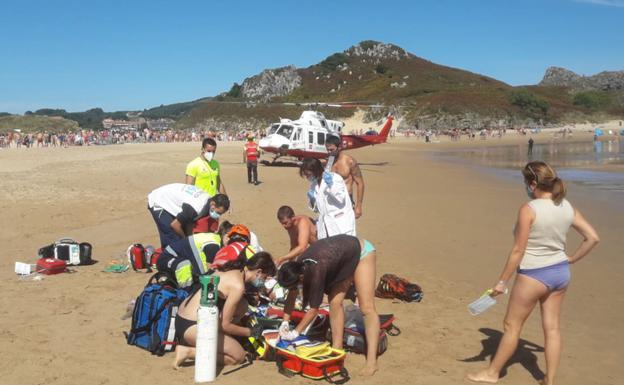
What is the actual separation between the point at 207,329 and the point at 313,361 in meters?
0.97

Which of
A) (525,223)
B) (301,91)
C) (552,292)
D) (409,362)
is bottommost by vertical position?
(409,362)

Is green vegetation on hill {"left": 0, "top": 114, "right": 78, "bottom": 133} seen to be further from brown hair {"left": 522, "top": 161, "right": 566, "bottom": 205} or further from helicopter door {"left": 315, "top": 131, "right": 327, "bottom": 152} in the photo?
brown hair {"left": 522, "top": 161, "right": 566, "bottom": 205}

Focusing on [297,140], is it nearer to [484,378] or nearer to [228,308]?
[228,308]

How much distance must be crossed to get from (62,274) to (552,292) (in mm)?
6847

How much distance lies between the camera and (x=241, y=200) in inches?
647

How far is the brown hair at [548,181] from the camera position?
4480mm

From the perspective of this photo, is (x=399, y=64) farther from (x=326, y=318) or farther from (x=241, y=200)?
(x=326, y=318)

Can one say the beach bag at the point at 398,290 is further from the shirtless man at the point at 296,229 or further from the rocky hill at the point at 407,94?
the rocky hill at the point at 407,94

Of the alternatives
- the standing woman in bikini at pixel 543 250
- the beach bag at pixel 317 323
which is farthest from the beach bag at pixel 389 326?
the standing woman in bikini at pixel 543 250

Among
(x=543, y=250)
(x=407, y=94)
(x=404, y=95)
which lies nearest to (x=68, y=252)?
(x=543, y=250)

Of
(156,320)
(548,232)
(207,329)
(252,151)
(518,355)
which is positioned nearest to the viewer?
(548,232)

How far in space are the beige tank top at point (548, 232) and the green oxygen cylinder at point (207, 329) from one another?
8.64 feet

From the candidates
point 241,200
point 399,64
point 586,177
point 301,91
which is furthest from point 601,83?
point 241,200

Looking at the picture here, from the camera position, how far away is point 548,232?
14.7 feet
